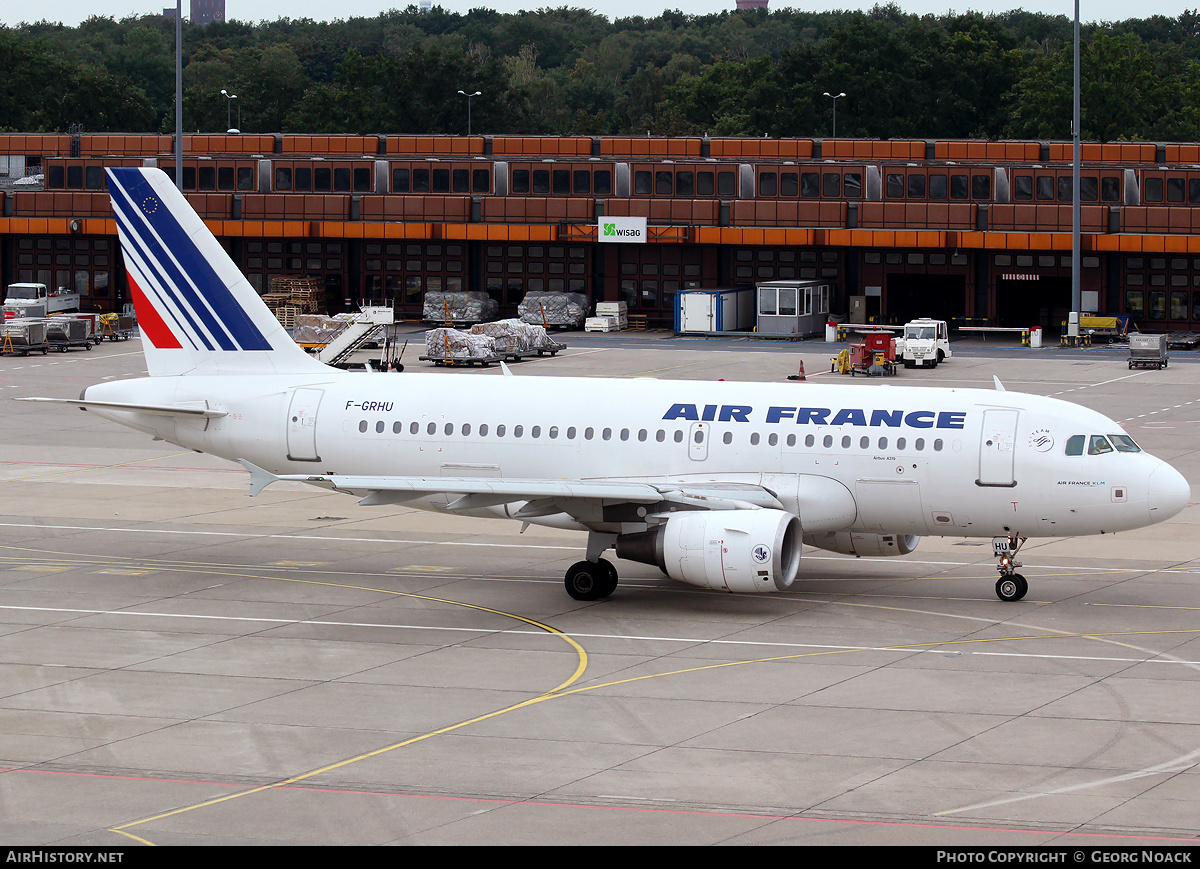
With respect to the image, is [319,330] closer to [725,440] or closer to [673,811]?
[725,440]

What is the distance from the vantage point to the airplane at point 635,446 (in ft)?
104

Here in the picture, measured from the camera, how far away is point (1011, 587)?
1307 inches

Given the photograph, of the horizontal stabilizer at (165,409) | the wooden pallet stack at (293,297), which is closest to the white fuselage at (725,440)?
the horizontal stabilizer at (165,409)

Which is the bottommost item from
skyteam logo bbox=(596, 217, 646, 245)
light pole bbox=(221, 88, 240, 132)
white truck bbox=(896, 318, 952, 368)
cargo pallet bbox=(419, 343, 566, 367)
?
cargo pallet bbox=(419, 343, 566, 367)

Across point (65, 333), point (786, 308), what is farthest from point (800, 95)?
point (65, 333)

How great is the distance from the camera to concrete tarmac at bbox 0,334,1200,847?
2028cm

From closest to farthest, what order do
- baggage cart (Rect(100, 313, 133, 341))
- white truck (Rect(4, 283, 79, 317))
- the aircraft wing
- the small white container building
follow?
1. the aircraft wing
2. baggage cart (Rect(100, 313, 133, 341))
3. white truck (Rect(4, 283, 79, 317))
4. the small white container building

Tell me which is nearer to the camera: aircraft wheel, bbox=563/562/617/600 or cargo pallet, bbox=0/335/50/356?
aircraft wheel, bbox=563/562/617/600

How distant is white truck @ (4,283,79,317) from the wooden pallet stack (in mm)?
12507

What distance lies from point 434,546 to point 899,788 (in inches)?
805

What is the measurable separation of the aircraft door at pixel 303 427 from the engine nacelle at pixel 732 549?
897 centimetres

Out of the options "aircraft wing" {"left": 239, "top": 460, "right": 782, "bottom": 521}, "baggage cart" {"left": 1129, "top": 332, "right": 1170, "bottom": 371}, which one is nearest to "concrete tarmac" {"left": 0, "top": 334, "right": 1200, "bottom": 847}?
"aircraft wing" {"left": 239, "top": 460, "right": 782, "bottom": 521}

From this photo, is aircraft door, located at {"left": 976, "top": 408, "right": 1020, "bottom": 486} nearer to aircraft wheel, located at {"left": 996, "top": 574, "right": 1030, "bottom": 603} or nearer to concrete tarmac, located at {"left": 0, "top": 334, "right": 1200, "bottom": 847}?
aircraft wheel, located at {"left": 996, "top": 574, "right": 1030, "bottom": 603}

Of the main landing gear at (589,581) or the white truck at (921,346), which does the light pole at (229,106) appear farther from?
the main landing gear at (589,581)
